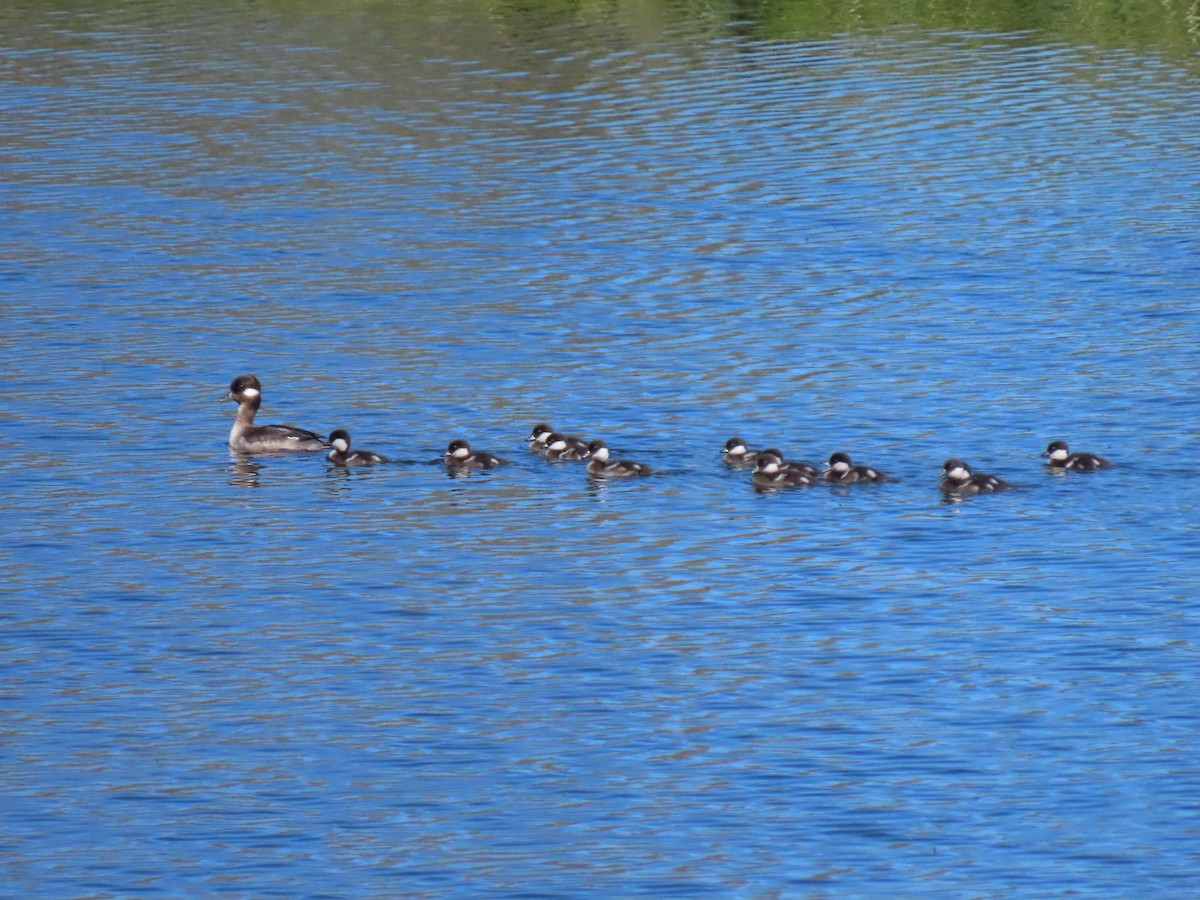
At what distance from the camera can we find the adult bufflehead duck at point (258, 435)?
24.0m

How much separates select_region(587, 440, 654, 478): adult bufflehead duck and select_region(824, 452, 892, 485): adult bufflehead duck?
1871 mm

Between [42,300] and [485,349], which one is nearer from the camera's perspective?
[485,349]

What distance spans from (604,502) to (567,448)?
41.5 inches

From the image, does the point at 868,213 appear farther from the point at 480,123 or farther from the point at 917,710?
the point at 917,710

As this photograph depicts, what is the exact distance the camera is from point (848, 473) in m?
22.0

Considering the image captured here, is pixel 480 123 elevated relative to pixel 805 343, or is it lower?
elevated

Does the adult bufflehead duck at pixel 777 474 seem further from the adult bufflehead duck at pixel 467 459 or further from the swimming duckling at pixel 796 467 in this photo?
the adult bufflehead duck at pixel 467 459

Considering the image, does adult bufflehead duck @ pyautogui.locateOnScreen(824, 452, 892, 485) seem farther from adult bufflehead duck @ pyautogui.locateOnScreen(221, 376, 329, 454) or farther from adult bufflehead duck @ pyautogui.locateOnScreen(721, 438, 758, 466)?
adult bufflehead duck @ pyautogui.locateOnScreen(221, 376, 329, 454)

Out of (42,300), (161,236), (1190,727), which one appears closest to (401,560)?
(1190,727)

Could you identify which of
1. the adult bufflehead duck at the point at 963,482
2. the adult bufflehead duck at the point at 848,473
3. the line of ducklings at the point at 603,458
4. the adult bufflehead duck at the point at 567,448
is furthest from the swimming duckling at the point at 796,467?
the adult bufflehead duck at the point at 567,448

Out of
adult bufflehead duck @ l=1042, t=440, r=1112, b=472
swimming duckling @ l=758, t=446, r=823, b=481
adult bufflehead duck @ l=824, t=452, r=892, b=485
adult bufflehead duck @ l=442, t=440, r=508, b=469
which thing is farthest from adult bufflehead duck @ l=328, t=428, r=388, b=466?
adult bufflehead duck @ l=1042, t=440, r=1112, b=472

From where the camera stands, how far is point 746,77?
155ft

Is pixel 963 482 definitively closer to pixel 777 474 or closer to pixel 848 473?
pixel 848 473

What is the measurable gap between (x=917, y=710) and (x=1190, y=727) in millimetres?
1826
